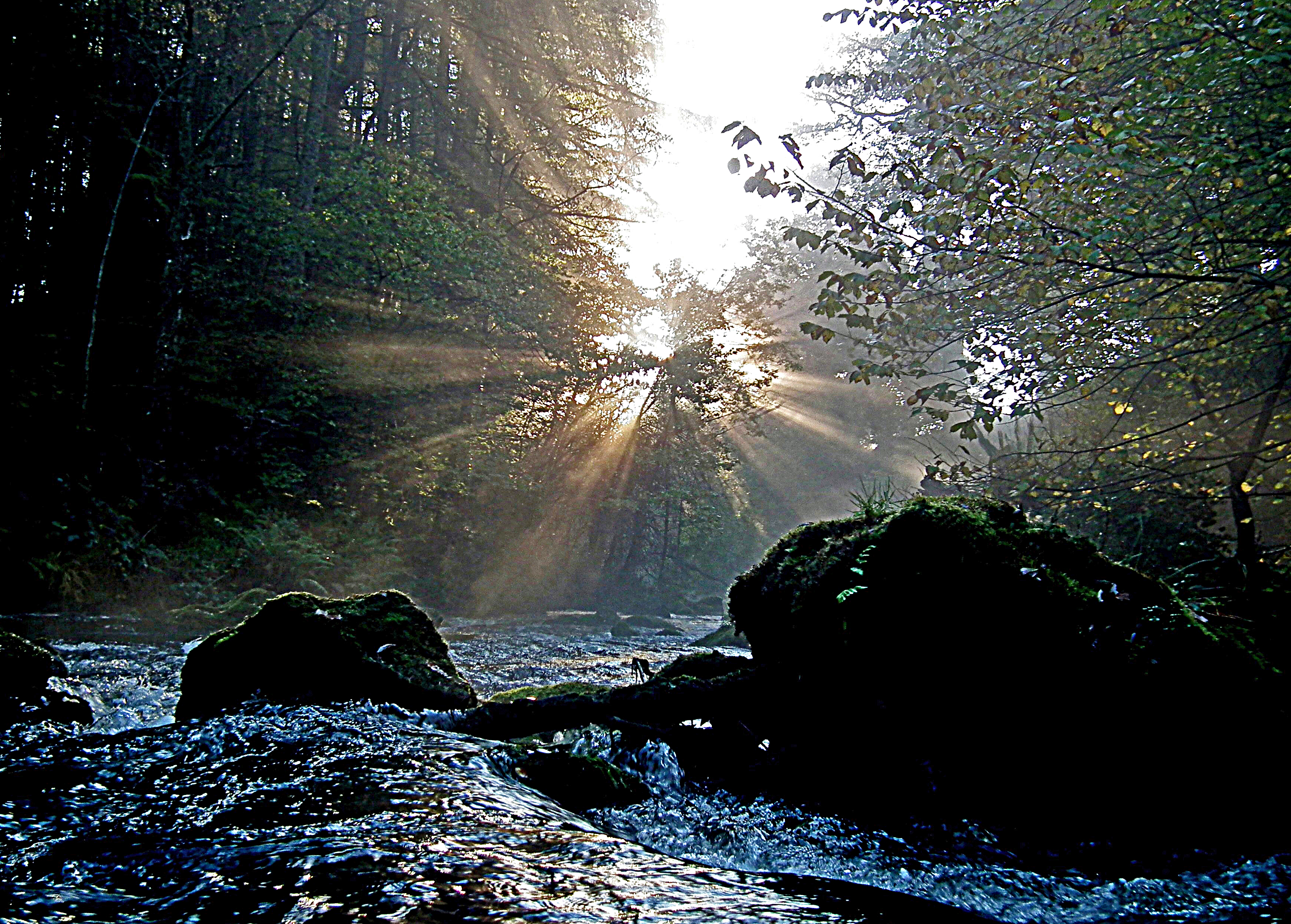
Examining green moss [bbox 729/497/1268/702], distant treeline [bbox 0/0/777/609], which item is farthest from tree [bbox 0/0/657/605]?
green moss [bbox 729/497/1268/702]

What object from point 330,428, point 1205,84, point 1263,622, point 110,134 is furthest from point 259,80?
point 1263,622

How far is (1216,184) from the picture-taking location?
5785 mm

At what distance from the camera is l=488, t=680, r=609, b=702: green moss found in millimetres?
4699

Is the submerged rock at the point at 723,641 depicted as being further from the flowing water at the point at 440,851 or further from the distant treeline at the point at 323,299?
the flowing water at the point at 440,851

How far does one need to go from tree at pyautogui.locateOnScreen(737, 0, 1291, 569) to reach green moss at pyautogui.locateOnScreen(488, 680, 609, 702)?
292cm

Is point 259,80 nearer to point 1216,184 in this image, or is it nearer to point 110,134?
point 110,134

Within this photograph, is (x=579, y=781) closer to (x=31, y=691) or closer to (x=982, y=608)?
(x=982, y=608)

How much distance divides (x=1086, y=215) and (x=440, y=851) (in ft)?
18.8

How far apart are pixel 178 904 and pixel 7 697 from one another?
332 cm

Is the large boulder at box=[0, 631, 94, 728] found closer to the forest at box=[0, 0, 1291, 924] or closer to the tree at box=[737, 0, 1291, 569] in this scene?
the forest at box=[0, 0, 1291, 924]

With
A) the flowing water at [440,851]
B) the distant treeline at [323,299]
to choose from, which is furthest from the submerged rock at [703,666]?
the distant treeline at [323,299]

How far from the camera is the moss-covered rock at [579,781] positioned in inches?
145

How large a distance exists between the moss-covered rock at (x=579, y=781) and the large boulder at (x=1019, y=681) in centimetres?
98

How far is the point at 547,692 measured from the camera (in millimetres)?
4945
